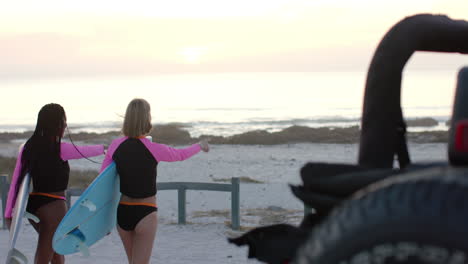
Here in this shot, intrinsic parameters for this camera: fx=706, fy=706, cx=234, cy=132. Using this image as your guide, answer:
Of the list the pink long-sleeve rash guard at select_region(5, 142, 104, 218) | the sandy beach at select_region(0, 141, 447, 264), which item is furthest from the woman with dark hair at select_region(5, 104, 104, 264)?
the sandy beach at select_region(0, 141, 447, 264)

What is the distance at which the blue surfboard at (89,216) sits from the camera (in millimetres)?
6590

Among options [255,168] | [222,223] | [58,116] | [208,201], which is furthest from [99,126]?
[58,116]

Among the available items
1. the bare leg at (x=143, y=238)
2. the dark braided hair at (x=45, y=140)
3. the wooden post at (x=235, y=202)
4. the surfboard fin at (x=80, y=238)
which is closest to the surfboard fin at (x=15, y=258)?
the surfboard fin at (x=80, y=238)

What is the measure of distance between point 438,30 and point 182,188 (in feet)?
30.4

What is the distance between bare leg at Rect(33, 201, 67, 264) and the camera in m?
6.68

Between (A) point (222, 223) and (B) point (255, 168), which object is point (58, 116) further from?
(B) point (255, 168)

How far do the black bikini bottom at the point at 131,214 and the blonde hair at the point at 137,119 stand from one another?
24.4 inches

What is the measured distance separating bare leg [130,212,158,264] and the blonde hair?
742mm

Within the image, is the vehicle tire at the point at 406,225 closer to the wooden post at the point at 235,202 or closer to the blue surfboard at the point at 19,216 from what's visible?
the blue surfboard at the point at 19,216

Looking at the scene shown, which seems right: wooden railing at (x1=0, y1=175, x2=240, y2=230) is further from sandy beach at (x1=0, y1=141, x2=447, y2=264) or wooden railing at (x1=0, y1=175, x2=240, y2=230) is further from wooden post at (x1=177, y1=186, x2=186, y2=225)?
sandy beach at (x1=0, y1=141, x2=447, y2=264)

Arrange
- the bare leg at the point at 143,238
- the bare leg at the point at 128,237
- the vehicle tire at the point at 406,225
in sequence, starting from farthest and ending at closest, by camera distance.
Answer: the bare leg at the point at 128,237
the bare leg at the point at 143,238
the vehicle tire at the point at 406,225

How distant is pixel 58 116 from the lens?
6.85 meters

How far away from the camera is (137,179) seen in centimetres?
621

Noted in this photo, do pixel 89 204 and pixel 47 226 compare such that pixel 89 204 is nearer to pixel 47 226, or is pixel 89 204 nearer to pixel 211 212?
pixel 47 226
